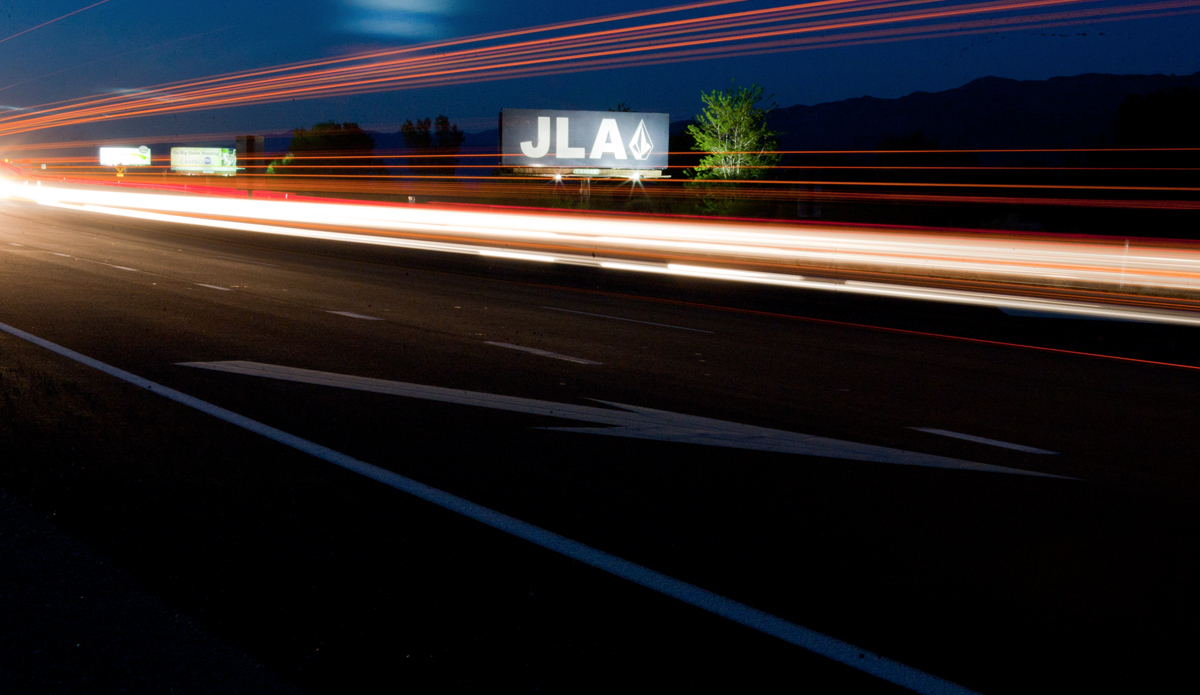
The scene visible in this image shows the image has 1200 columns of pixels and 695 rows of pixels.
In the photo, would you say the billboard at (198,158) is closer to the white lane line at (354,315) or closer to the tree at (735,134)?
the tree at (735,134)

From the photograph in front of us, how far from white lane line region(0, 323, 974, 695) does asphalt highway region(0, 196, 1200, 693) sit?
0.05 m

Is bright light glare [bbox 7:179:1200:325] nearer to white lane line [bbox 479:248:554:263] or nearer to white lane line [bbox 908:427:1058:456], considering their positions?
white lane line [bbox 479:248:554:263]

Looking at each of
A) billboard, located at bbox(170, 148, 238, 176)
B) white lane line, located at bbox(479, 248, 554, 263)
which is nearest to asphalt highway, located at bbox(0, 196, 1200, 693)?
white lane line, located at bbox(479, 248, 554, 263)

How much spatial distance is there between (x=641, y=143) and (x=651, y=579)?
54591 mm

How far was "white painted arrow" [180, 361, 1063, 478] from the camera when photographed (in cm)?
589

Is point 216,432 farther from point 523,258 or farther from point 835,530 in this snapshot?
point 523,258

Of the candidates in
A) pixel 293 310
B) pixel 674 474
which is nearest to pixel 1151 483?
pixel 674 474

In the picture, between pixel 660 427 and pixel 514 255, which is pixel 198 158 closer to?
pixel 514 255

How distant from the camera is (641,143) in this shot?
56.9 metres

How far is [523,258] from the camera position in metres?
23.6

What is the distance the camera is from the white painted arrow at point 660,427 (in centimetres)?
589

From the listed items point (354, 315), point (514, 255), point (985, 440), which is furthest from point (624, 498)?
point (514, 255)

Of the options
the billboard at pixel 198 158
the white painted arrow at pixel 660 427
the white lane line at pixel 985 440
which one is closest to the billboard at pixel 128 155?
the billboard at pixel 198 158

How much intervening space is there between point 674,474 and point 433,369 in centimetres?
376
